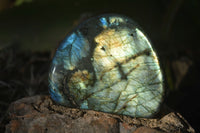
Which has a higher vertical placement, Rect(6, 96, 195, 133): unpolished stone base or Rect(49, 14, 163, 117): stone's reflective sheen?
Rect(49, 14, 163, 117): stone's reflective sheen

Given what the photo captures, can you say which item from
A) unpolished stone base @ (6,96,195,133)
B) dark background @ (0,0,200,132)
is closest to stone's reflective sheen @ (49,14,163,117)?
unpolished stone base @ (6,96,195,133)

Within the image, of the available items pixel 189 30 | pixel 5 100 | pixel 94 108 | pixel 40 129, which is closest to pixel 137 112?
pixel 94 108

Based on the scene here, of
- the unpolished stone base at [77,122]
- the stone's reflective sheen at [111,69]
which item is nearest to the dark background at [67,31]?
the unpolished stone base at [77,122]

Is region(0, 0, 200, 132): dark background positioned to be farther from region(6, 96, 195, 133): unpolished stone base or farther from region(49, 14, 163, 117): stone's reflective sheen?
region(49, 14, 163, 117): stone's reflective sheen

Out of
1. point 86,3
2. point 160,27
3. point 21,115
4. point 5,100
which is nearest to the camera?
point 21,115

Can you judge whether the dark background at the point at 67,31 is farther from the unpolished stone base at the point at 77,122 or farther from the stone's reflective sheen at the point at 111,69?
the stone's reflective sheen at the point at 111,69

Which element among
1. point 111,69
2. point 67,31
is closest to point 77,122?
point 111,69

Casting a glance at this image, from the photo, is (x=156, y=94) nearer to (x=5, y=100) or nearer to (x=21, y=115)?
(x=21, y=115)
